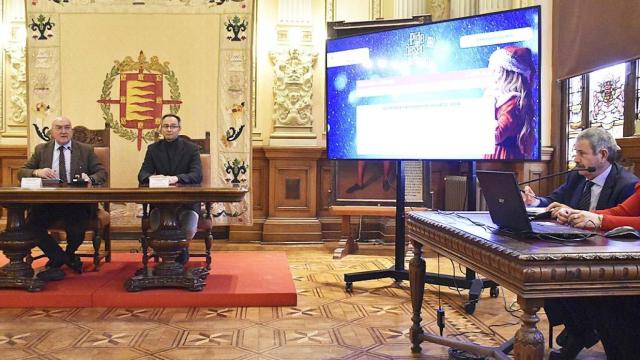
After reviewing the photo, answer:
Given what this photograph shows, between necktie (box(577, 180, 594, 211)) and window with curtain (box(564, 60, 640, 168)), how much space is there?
228 cm

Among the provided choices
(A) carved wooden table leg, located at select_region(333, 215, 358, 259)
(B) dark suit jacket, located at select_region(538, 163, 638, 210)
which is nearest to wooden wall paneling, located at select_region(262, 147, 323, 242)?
(A) carved wooden table leg, located at select_region(333, 215, 358, 259)

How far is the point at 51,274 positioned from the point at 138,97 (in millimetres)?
2268

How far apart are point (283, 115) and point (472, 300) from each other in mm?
3185

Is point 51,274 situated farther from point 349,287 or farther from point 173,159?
point 349,287

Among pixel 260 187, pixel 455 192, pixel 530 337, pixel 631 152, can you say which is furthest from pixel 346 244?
pixel 530 337

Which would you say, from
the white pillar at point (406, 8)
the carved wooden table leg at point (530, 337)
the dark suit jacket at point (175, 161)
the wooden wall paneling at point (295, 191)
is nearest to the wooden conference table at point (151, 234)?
the dark suit jacket at point (175, 161)

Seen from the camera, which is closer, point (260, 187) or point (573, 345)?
point (573, 345)

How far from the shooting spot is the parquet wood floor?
2.58 m

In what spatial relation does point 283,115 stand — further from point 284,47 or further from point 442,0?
point 442,0

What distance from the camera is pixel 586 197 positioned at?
246 cm

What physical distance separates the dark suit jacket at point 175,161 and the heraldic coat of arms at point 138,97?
123cm

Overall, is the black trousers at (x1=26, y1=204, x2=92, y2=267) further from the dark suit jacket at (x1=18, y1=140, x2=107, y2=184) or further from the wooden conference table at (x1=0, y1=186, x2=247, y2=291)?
the dark suit jacket at (x1=18, y1=140, x2=107, y2=184)

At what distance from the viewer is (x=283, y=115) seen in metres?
5.93

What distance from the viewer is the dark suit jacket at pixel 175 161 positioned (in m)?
4.27
